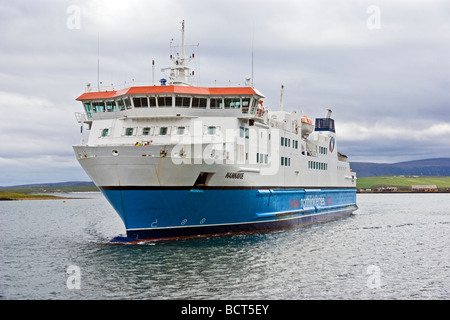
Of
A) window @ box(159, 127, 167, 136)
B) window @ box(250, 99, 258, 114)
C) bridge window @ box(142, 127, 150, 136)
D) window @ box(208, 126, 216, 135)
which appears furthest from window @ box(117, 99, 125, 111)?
window @ box(250, 99, 258, 114)

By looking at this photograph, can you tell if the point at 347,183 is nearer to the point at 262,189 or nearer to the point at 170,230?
the point at 262,189

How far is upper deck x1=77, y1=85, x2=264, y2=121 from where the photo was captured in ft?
92.6

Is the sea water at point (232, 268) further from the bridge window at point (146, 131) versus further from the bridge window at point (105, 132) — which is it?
the bridge window at point (105, 132)

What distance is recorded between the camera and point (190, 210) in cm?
2667

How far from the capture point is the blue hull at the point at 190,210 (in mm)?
25547

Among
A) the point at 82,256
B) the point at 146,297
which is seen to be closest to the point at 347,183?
the point at 82,256

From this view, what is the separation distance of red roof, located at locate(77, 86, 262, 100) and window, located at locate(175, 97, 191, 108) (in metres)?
0.52

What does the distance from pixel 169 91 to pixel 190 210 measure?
7189mm

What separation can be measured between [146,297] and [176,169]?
9.90 meters

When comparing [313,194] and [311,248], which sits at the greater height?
[313,194]

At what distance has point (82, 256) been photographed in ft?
79.8

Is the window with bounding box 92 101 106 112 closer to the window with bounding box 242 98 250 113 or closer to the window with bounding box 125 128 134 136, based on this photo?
the window with bounding box 125 128 134 136

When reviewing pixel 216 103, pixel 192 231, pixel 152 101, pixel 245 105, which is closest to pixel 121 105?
pixel 152 101

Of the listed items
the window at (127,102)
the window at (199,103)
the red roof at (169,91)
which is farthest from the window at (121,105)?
the window at (199,103)
